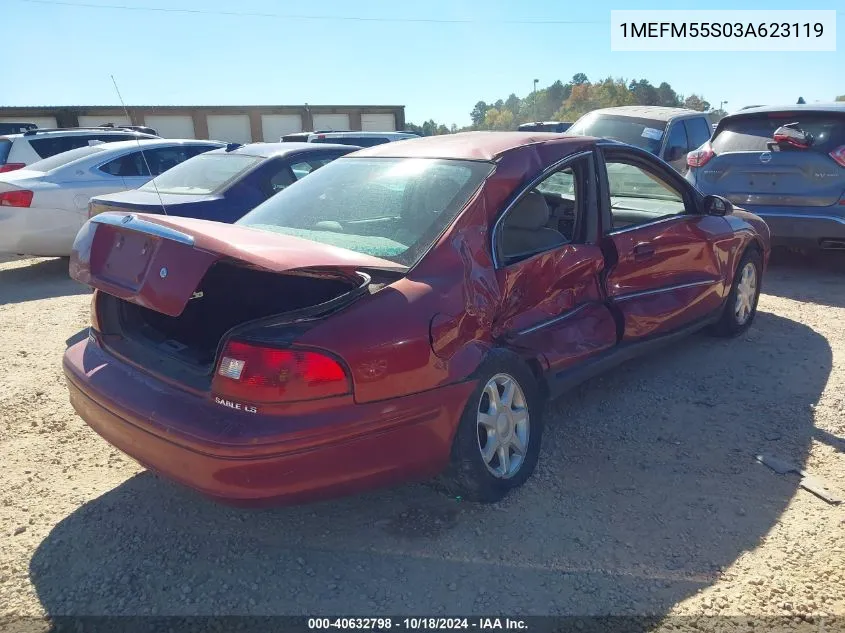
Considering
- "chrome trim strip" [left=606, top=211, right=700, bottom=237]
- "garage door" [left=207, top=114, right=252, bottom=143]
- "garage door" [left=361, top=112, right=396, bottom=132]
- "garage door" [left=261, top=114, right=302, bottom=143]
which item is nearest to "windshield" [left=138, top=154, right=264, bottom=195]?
"chrome trim strip" [left=606, top=211, right=700, bottom=237]

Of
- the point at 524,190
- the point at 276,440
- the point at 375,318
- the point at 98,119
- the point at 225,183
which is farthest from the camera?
the point at 98,119

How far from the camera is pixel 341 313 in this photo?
2580mm

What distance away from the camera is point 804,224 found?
678 centimetres

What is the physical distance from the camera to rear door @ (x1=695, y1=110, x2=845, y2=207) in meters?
6.74

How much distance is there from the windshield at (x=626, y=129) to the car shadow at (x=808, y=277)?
2.26 m

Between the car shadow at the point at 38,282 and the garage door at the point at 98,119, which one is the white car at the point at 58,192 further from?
the garage door at the point at 98,119

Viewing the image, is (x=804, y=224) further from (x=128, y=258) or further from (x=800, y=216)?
(x=128, y=258)

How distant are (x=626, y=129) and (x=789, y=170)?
332 cm

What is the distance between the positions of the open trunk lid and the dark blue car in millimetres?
2813

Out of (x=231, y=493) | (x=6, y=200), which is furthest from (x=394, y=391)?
(x=6, y=200)

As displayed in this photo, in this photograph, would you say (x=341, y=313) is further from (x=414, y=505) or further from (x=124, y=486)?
(x=124, y=486)

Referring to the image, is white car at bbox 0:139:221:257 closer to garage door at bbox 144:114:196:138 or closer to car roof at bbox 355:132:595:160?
car roof at bbox 355:132:595:160

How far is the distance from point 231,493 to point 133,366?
810 millimetres

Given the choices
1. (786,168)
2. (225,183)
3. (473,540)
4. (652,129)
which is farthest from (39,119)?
(473,540)
